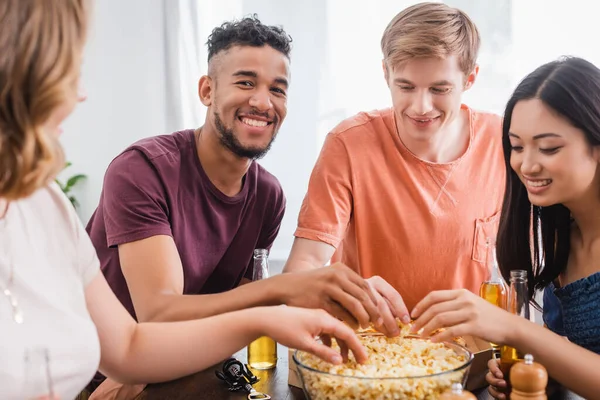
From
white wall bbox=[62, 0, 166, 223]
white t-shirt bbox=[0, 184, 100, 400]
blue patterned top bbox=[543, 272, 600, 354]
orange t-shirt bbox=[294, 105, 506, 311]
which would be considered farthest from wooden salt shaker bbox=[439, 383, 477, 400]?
white wall bbox=[62, 0, 166, 223]

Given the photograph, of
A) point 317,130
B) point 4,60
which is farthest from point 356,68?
point 4,60

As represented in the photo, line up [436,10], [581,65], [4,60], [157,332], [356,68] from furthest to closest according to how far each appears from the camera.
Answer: [356,68] < [436,10] < [581,65] < [157,332] < [4,60]

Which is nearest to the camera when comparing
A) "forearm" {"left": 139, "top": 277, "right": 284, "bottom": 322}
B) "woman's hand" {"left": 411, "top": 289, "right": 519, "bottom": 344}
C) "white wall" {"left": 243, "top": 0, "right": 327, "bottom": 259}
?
"woman's hand" {"left": 411, "top": 289, "right": 519, "bottom": 344}

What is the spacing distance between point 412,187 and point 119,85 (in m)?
2.29

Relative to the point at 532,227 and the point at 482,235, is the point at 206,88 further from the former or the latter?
the point at 532,227

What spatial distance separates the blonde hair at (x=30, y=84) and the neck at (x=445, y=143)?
51.7 inches

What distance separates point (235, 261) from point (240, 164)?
298 mm

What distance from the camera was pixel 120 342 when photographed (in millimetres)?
1268

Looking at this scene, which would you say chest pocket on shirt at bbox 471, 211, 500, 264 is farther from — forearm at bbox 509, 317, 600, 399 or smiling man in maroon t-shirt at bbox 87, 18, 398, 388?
forearm at bbox 509, 317, 600, 399

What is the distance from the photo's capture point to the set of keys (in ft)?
4.33

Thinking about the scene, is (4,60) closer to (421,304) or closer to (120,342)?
(120,342)

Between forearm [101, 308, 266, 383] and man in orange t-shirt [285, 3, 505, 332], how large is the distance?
599 millimetres

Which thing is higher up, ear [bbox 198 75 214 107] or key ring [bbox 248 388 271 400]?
ear [bbox 198 75 214 107]

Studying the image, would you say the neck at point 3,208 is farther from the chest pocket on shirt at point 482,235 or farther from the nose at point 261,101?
the chest pocket on shirt at point 482,235
